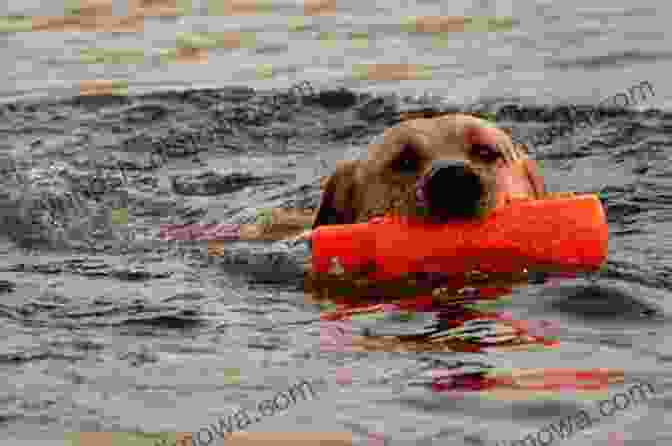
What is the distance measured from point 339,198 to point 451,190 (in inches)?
56.7

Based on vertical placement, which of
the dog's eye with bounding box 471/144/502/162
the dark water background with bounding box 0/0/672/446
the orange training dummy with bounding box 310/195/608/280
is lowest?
the dark water background with bounding box 0/0/672/446

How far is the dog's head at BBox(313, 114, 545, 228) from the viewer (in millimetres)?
6703

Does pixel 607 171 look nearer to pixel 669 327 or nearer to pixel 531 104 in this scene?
pixel 531 104

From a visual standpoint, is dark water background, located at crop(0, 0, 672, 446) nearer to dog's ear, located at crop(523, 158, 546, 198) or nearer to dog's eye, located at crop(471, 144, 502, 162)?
dog's ear, located at crop(523, 158, 546, 198)

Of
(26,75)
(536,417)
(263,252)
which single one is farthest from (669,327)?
(26,75)

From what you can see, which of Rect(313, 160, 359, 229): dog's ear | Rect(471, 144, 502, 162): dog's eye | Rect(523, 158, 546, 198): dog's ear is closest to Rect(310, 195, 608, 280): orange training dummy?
Rect(471, 144, 502, 162): dog's eye

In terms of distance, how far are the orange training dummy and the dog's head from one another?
0.15m

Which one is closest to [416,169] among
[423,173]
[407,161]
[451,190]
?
[407,161]

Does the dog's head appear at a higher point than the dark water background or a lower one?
higher

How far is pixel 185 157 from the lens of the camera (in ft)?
34.3

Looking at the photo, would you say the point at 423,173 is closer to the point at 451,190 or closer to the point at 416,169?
the point at 416,169

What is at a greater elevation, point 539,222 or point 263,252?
point 539,222

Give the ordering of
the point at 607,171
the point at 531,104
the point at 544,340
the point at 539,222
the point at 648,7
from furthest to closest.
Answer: the point at 648,7
the point at 531,104
the point at 607,171
the point at 539,222
the point at 544,340

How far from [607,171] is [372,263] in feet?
11.4
